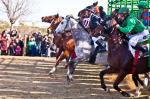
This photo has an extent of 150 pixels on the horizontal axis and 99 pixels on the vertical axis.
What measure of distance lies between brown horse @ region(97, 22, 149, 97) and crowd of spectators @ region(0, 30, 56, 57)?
36.7ft

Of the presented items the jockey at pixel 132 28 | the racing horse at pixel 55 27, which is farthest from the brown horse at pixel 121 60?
the racing horse at pixel 55 27

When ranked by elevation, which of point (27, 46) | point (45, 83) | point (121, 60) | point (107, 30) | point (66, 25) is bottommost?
point (45, 83)

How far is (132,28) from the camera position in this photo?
10.7 m

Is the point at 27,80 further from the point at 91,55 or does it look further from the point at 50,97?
the point at 50,97

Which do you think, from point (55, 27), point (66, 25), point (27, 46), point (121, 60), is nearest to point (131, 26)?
point (121, 60)

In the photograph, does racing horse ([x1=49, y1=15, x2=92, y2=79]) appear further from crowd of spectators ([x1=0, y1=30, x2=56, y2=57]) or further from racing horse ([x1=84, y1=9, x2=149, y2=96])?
crowd of spectators ([x1=0, y1=30, x2=56, y2=57])

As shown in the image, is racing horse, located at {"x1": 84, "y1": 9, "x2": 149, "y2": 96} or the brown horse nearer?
the brown horse

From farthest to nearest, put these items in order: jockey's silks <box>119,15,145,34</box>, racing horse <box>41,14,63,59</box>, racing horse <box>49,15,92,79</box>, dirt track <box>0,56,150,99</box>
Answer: racing horse <box>41,14,63,59</box>, racing horse <box>49,15,92,79</box>, dirt track <box>0,56,150,99</box>, jockey's silks <box>119,15,145,34</box>

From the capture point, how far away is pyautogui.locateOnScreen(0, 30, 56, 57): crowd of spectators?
867 inches

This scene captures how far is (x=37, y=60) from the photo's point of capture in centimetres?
2006

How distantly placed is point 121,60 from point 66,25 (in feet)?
12.3

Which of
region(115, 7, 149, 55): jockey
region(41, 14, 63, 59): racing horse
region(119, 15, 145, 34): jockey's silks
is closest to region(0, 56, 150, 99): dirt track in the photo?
region(41, 14, 63, 59): racing horse

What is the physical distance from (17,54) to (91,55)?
947 cm

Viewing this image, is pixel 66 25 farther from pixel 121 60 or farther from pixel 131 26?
pixel 131 26
